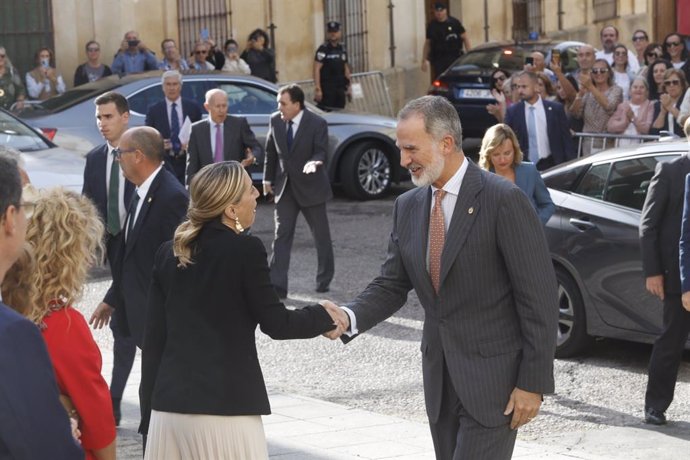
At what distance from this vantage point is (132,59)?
70.3 feet

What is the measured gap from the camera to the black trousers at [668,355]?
26.8ft

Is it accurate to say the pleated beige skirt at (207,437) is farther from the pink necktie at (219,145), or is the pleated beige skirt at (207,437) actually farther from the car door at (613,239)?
the pink necktie at (219,145)

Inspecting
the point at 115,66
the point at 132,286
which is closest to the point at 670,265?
the point at 132,286

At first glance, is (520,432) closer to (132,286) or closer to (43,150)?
(132,286)

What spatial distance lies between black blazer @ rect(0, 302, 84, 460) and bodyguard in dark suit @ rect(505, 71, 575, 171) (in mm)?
9956

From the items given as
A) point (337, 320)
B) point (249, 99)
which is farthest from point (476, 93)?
point (337, 320)

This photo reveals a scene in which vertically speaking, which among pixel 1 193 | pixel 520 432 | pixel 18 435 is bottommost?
pixel 520 432

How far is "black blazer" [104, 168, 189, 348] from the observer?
7.35m

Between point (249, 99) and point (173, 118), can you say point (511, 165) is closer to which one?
point (173, 118)

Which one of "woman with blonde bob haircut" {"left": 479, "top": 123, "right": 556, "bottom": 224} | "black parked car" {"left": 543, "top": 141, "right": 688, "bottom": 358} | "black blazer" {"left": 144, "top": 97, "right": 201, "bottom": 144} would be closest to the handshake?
"woman with blonde bob haircut" {"left": 479, "top": 123, "right": 556, "bottom": 224}

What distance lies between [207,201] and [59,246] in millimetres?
835

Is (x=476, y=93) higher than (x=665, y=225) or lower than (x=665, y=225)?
higher

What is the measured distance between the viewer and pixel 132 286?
744cm

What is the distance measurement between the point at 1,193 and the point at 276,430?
15.6 ft
